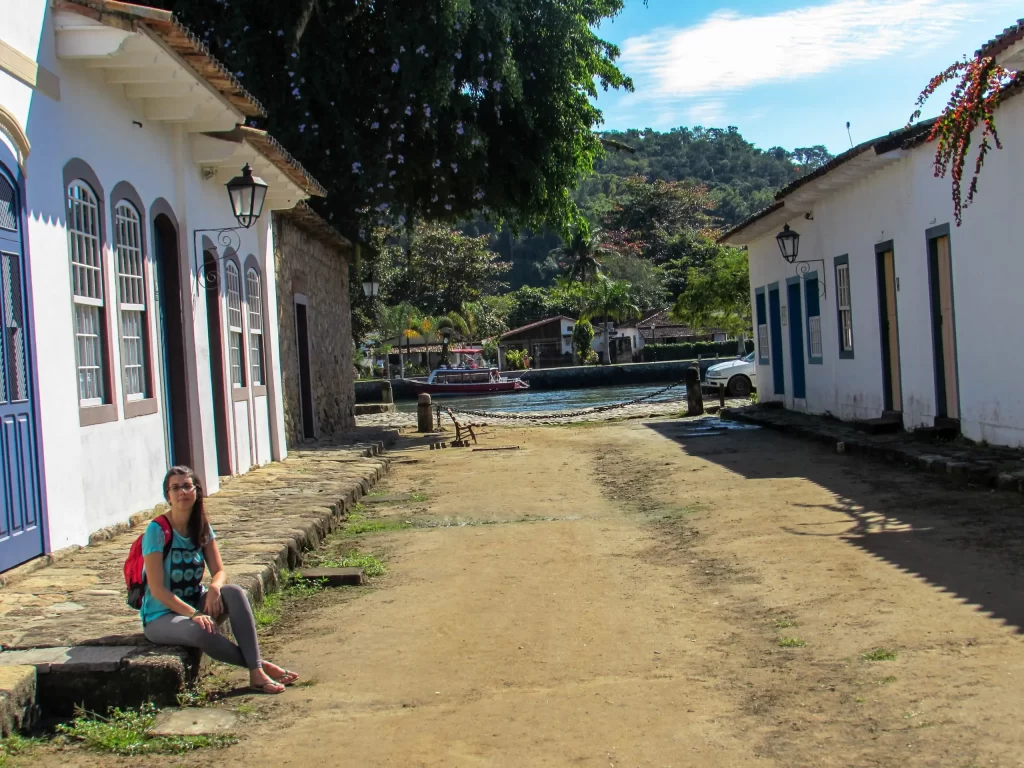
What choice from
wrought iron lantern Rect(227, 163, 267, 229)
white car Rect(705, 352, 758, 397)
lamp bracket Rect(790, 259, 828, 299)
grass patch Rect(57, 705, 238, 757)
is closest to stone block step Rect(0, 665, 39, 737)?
grass patch Rect(57, 705, 238, 757)

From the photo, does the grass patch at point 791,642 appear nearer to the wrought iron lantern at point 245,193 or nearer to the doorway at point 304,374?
the wrought iron lantern at point 245,193

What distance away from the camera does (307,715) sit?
180 inches

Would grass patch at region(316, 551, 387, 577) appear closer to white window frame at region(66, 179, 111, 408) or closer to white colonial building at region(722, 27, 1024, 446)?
white window frame at region(66, 179, 111, 408)

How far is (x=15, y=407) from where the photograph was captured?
21.2 ft

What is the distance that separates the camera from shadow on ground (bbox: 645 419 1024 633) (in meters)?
6.12

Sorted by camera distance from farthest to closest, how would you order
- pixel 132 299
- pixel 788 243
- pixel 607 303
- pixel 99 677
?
pixel 607 303 < pixel 788 243 < pixel 132 299 < pixel 99 677

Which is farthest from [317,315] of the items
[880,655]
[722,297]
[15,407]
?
[722,297]

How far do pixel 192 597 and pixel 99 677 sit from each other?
624 millimetres

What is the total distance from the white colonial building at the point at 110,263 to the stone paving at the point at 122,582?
0.98 feet

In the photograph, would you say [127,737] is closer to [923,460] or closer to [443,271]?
[923,460]

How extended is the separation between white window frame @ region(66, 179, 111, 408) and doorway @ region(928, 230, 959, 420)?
892cm

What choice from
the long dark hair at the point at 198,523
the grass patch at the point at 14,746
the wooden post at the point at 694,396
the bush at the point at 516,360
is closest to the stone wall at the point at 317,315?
the wooden post at the point at 694,396

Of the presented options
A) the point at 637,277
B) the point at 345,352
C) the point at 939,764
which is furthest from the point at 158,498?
the point at 637,277

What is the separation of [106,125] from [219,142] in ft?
7.55
